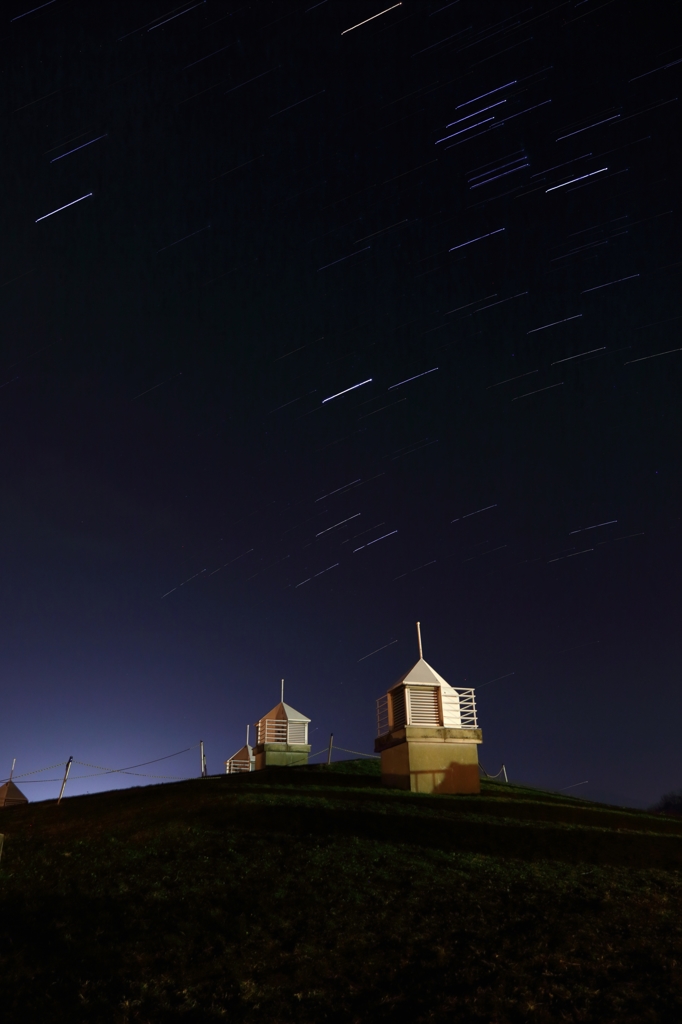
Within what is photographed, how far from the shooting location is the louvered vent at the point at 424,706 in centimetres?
3138

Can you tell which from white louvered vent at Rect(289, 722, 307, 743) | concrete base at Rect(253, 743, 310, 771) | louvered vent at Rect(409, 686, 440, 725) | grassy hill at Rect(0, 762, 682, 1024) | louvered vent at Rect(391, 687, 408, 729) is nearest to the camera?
grassy hill at Rect(0, 762, 682, 1024)

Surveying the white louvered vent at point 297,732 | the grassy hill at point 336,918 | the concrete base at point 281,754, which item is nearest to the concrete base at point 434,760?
the grassy hill at point 336,918

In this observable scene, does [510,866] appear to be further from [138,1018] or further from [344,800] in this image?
[138,1018]

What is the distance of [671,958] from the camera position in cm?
1200

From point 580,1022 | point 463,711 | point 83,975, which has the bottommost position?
point 580,1022

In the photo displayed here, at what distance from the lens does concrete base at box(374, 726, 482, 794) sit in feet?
97.1

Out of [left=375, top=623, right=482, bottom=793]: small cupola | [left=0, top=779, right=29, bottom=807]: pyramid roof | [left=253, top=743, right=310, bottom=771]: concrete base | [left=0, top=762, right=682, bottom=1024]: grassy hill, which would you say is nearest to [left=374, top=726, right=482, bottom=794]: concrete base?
[left=375, top=623, right=482, bottom=793]: small cupola

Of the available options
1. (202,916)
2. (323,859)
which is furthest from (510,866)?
(202,916)

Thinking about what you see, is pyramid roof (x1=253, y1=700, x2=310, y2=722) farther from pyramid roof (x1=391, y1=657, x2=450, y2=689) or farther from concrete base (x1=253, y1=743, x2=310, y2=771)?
pyramid roof (x1=391, y1=657, x2=450, y2=689)

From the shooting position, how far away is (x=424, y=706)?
3167 cm

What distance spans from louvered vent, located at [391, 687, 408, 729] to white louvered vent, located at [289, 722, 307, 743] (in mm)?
15382

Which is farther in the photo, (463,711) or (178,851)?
(463,711)

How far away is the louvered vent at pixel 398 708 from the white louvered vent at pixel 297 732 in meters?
15.4

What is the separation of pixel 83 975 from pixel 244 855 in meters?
6.73
